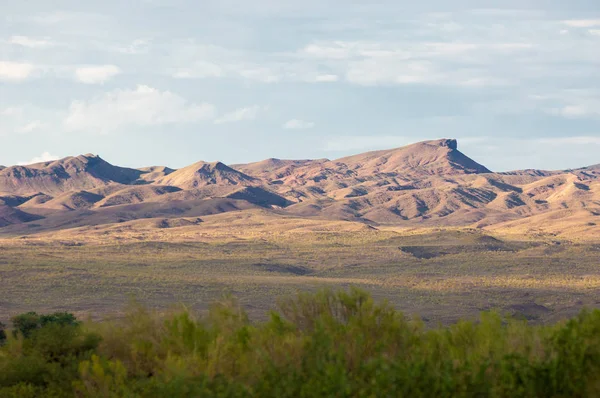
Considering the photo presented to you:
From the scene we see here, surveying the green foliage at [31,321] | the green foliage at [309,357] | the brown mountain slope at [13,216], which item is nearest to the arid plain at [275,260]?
the brown mountain slope at [13,216]

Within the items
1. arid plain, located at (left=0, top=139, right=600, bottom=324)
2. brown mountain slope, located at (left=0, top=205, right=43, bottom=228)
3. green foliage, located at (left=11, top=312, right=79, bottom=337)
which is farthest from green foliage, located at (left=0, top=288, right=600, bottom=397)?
brown mountain slope, located at (left=0, top=205, right=43, bottom=228)

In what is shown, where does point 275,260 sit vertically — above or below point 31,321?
below

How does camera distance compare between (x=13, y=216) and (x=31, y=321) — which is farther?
(x=13, y=216)

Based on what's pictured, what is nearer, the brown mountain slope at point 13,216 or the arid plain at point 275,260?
the arid plain at point 275,260

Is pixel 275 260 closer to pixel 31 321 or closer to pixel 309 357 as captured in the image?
pixel 31 321

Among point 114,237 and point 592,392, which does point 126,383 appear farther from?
point 114,237

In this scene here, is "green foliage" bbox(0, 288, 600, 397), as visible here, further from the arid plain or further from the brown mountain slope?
the brown mountain slope

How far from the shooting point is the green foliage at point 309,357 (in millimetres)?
12609

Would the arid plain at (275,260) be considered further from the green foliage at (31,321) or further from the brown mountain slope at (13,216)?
the green foliage at (31,321)

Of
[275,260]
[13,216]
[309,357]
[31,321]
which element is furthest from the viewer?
[13,216]

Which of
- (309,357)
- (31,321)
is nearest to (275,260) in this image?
(31,321)

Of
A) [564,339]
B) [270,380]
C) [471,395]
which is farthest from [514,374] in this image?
[270,380]

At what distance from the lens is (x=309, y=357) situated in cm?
1407

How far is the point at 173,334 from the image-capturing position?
16453 millimetres
